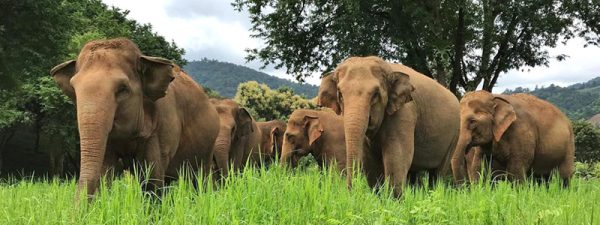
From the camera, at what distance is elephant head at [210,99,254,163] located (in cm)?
1134

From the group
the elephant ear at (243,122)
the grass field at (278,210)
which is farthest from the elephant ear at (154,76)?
the elephant ear at (243,122)

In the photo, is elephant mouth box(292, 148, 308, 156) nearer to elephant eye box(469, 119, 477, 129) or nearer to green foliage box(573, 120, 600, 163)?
elephant eye box(469, 119, 477, 129)

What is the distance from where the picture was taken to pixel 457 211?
5430 millimetres

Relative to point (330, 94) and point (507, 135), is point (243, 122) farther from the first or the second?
point (330, 94)

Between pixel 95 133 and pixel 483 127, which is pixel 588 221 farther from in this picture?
pixel 483 127

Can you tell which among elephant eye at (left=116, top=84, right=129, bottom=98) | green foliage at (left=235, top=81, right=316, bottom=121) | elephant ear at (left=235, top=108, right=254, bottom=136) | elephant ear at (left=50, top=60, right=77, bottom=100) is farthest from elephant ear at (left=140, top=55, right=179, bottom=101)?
green foliage at (left=235, top=81, right=316, bottom=121)

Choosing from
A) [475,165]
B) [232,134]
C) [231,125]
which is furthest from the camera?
[232,134]

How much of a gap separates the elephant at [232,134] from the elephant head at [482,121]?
12.3ft

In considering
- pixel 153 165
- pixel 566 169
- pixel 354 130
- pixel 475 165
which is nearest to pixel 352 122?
pixel 354 130

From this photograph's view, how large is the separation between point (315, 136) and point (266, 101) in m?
38.3

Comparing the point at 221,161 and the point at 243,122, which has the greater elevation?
the point at 243,122

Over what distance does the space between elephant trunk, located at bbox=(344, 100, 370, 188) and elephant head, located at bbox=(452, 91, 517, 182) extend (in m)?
4.28

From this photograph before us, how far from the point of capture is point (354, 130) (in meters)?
6.33

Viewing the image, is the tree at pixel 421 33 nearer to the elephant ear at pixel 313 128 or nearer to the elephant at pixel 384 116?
the elephant ear at pixel 313 128
